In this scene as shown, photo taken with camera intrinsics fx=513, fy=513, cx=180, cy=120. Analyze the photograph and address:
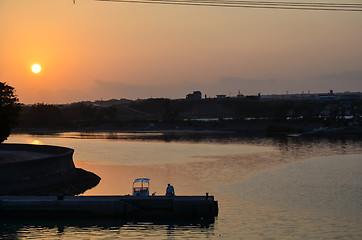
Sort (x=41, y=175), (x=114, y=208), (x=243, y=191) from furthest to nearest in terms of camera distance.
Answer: (x=243, y=191) → (x=41, y=175) → (x=114, y=208)

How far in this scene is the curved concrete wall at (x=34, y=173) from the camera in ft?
170

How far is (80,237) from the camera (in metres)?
42.4

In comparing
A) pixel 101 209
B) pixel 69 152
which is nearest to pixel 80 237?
pixel 101 209

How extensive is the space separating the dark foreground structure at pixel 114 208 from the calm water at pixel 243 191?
99 centimetres

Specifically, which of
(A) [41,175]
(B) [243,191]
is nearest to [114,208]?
(A) [41,175]

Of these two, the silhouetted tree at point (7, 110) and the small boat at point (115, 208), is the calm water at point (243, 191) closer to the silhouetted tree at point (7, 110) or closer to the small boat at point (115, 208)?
the small boat at point (115, 208)

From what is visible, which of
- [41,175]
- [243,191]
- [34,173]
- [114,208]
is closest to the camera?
[114,208]

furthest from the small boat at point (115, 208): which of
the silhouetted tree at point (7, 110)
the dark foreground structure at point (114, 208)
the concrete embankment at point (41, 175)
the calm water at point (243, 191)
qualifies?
the silhouetted tree at point (7, 110)

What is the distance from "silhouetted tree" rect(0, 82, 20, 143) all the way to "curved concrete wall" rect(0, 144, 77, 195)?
4518 mm

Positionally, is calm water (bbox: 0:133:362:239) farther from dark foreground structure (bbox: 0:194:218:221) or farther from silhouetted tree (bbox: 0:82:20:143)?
silhouetted tree (bbox: 0:82:20:143)

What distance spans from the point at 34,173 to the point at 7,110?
9257mm

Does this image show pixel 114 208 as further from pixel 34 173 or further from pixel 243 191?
pixel 243 191

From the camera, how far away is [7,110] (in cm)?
5947

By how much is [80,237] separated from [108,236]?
7.64 ft
